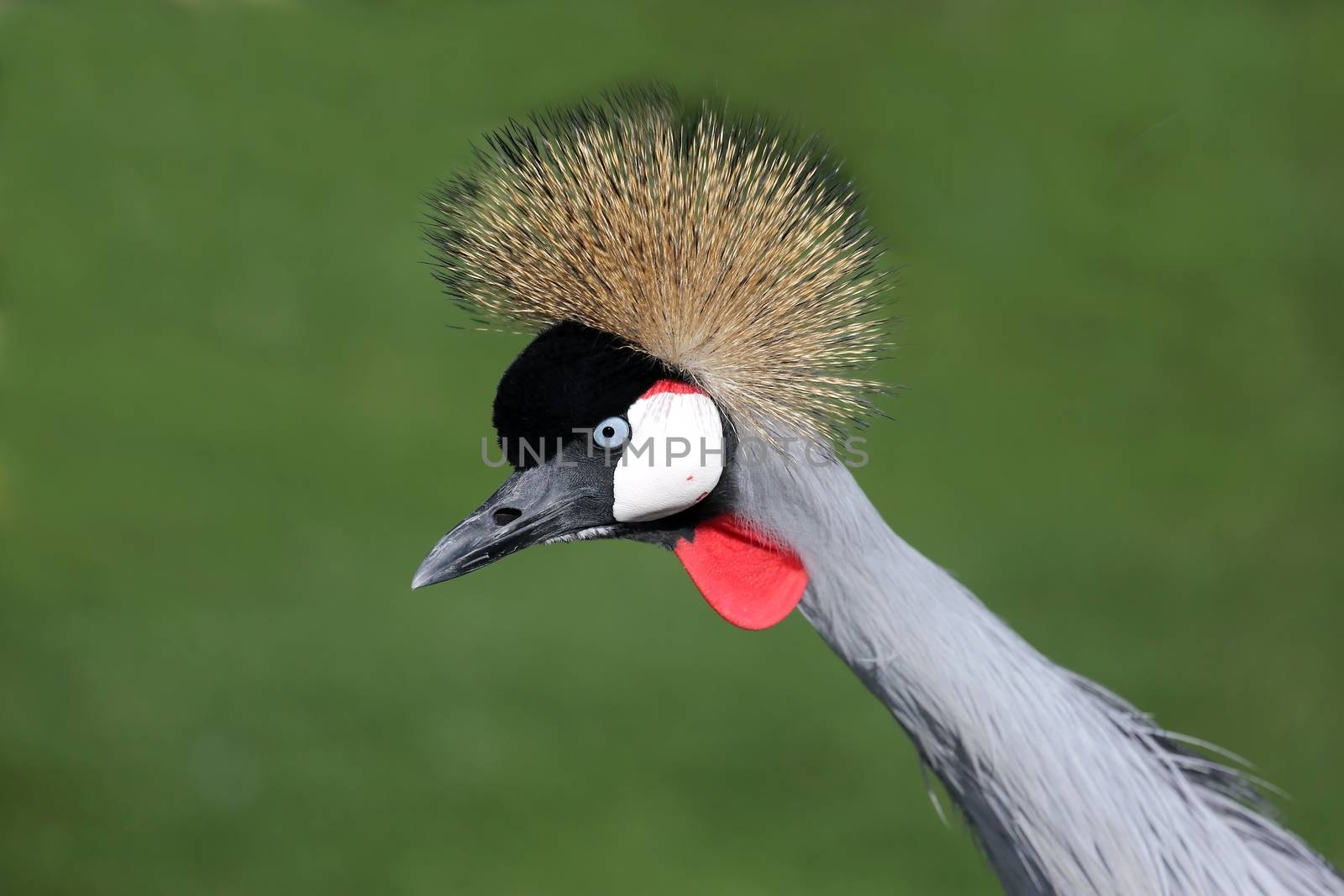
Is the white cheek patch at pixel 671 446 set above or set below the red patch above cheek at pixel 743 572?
above

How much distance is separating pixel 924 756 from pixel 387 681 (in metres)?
1.56

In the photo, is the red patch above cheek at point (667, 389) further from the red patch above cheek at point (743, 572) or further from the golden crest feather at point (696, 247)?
the red patch above cheek at point (743, 572)

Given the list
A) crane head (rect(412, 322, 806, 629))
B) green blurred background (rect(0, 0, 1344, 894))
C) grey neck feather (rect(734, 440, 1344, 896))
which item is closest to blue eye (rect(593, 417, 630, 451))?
crane head (rect(412, 322, 806, 629))

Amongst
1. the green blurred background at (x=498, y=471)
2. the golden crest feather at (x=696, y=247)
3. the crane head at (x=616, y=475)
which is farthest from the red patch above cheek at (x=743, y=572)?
the green blurred background at (x=498, y=471)

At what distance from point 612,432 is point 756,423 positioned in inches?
4.7

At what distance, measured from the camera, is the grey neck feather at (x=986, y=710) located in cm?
95

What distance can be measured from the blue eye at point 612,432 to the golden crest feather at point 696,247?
0.21 ft

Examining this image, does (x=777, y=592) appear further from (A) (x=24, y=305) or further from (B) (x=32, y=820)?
(A) (x=24, y=305)

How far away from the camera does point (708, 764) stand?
2.20 m

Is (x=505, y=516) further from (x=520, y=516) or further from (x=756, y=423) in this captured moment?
(x=756, y=423)

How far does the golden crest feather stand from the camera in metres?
0.97

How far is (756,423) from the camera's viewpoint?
970mm

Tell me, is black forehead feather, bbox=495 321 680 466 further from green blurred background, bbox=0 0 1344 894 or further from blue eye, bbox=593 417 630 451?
green blurred background, bbox=0 0 1344 894

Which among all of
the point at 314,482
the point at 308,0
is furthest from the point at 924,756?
the point at 308,0
